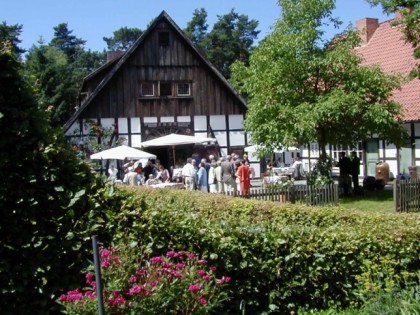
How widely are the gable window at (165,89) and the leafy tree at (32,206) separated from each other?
76.7 feet

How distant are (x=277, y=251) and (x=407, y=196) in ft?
32.2

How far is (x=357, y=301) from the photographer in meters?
6.19

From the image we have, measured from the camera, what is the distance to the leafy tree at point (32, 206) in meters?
5.46

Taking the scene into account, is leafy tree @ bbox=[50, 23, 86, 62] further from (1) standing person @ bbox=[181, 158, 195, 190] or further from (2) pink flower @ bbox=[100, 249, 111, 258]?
(2) pink flower @ bbox=[100, 249, 111, 258]

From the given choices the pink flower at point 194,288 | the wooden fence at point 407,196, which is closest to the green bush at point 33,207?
the pink flower at point 194,288

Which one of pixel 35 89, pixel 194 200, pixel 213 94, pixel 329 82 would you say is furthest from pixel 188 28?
pixel 35 89

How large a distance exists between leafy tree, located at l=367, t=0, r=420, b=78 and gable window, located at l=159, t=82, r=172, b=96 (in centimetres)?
1513

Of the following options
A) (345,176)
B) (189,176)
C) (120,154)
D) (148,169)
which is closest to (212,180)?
(189,176)

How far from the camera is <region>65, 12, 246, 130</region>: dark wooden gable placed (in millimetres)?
27938

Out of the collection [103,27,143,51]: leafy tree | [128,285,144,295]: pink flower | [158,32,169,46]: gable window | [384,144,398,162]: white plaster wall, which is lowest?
[128,285,144,295]: pink flower

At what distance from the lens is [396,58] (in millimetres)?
28453

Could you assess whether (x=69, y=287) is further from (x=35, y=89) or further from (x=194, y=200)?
(x=194, y=200)

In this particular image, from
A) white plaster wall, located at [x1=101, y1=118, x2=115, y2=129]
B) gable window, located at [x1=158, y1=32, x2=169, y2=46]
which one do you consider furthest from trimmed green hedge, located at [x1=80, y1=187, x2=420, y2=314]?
gable window, located at [x1=158, y1=32, x2=169, y2=46]

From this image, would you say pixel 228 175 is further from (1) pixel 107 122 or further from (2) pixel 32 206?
(2) pixel 32 206
